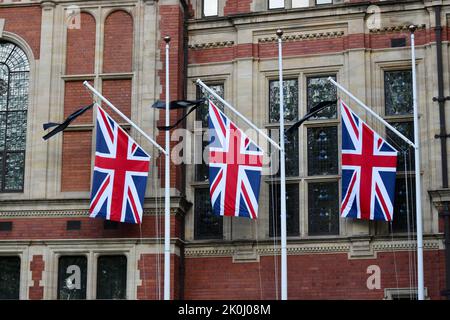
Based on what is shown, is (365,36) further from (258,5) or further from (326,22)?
(258,5)

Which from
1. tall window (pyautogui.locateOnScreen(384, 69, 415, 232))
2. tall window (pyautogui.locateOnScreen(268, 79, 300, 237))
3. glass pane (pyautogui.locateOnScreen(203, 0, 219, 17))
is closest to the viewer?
tall window (pyautogui.locateOnScreen(384, 69, 415, 232))

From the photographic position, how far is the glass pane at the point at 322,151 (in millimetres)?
25188

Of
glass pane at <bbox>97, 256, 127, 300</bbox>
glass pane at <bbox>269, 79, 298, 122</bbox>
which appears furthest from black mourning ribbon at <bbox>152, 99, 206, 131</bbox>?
glass pane at <bbox>97, 256, 127, 300</bbox>

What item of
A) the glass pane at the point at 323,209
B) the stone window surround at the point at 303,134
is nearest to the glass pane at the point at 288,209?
the stone window surround at the point at 303,134

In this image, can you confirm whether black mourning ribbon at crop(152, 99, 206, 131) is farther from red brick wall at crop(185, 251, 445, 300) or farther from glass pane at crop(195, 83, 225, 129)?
red brick wall at crop(185, 251, 445, 300)

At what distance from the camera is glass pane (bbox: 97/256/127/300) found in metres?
24.6

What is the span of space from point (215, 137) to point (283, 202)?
297 centimetres

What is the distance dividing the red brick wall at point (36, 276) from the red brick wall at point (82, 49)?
5.83 metres

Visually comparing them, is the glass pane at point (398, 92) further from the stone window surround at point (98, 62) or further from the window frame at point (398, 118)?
the stone window surround at point (98, 62)

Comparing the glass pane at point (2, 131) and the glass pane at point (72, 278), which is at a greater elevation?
the glass pane at point (2, 131)

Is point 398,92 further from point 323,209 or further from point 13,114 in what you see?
point 13,114

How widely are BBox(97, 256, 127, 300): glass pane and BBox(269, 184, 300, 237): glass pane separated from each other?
14.7 feet
